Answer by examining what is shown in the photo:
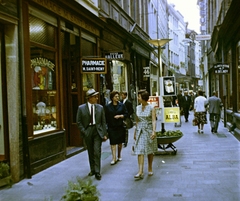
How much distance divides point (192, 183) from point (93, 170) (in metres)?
2.20

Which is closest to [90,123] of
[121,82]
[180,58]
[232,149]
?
[232,149]

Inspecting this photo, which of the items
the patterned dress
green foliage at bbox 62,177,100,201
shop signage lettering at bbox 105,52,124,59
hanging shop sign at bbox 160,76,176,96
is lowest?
green foliage at bbox 62,177,100,201

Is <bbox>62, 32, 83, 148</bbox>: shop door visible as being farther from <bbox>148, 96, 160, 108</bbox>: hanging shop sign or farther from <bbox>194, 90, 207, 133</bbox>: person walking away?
<bbox>194, 90, 207, 133</bbox>: person walking away

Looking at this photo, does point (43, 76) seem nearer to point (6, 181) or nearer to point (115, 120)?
point (115, 120)

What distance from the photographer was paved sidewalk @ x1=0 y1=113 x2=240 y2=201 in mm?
6621

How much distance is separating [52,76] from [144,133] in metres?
3.69

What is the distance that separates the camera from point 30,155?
8.58 metres

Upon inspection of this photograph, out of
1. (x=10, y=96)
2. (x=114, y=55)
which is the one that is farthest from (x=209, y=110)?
(x=10, y=96)

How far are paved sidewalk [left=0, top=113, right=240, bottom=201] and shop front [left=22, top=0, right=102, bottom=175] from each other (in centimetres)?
59

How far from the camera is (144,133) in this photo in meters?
8.02

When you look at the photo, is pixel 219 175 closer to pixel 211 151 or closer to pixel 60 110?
pixel 211 151

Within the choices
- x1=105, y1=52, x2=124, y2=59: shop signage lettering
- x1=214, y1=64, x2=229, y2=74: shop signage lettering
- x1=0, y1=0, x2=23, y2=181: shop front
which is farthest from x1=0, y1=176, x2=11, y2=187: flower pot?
x1=214, y1=64, x2=229, y2=74: shop signage lettering

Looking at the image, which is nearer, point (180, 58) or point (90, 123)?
point (90, 123)

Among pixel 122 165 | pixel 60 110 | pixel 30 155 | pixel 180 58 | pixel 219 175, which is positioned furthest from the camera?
pixel 180 58
